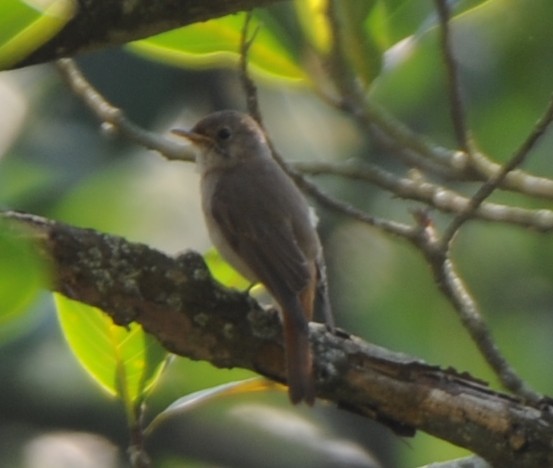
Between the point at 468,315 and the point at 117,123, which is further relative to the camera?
the point at 117,123

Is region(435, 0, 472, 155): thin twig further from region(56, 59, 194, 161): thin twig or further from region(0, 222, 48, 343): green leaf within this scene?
region(0, 222, 48, 343): green leaf

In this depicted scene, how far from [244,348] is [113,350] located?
11.3 inches

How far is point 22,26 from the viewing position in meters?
1.74

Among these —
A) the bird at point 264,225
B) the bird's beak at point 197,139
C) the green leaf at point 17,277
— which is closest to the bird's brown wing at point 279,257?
the bird at point 264,225

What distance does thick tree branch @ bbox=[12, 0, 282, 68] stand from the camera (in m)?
2.41

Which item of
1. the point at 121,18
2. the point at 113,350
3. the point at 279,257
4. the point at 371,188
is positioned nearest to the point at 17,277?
the point at 121,18

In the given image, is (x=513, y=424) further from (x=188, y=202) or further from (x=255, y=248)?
(x=188, y=202)


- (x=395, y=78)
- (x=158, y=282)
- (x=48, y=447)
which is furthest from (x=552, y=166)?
(x=158, y=282)

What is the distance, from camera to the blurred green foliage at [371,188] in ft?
14.9

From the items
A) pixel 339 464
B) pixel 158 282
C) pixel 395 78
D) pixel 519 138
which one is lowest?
pixel 339 464

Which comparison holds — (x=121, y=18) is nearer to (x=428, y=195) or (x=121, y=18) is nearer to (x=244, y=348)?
(x=244, y=348)

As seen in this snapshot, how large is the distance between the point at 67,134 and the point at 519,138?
203cm

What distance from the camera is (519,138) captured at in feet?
13.9

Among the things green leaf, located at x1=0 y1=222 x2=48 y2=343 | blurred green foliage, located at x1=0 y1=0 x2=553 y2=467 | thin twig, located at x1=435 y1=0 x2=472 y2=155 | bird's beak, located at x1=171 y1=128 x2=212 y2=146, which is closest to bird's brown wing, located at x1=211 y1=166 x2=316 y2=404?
bird's beak, located at x1=171 y1=128 x2=212 y2=146
